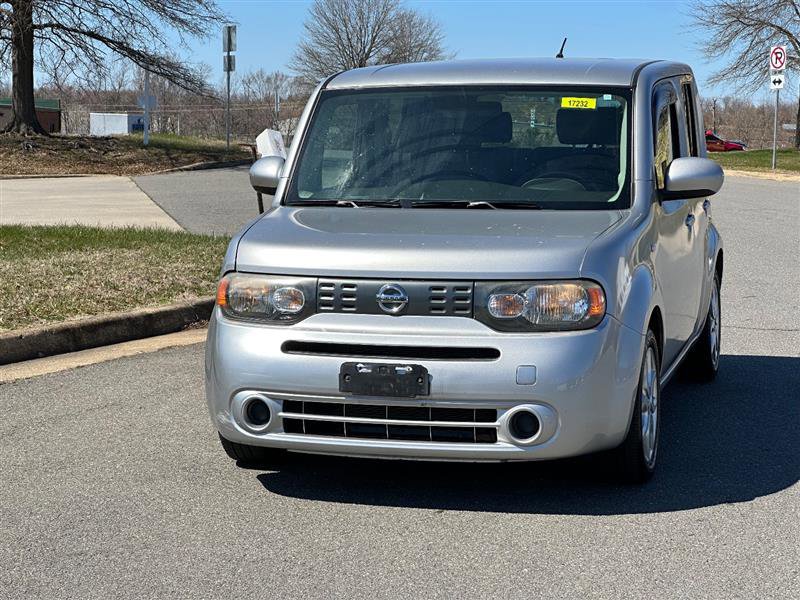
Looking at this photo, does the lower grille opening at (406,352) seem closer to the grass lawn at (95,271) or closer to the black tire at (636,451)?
the black tire at (636,451)

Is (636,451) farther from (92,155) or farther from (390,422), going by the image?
(92,155)

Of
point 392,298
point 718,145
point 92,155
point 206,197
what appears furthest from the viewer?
point 718,145

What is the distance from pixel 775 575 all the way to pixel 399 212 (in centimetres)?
225

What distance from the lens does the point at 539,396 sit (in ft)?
15.9

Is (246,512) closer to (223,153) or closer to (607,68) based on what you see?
(607,68)

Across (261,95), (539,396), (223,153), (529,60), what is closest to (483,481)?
(539,396)

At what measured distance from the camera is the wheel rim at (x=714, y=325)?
7.66 meters

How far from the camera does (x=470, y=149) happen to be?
6090 millimetres

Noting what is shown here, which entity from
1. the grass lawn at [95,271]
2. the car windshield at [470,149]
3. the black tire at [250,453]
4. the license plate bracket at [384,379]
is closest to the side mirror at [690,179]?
the car windshield at [470,149]

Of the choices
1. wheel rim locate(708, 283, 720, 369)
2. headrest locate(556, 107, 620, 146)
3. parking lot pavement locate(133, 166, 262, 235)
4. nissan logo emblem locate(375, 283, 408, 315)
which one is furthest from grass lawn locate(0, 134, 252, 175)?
nissan logo emblem locate(375, 283, 408, 315)

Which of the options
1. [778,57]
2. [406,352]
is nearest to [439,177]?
[406,352]

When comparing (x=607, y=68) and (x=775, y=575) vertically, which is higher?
(x=607, y=68)

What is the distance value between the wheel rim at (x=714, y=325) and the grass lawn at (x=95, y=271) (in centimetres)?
418

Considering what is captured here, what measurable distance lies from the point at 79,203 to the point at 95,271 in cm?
1094
